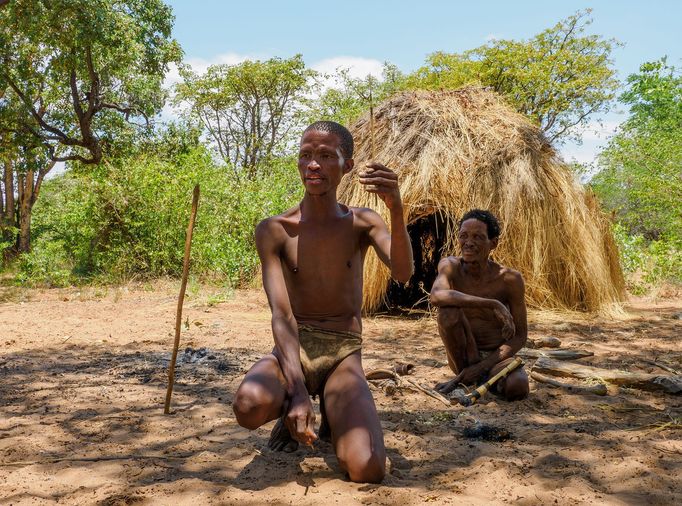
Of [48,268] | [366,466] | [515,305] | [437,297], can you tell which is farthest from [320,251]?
[48,268]

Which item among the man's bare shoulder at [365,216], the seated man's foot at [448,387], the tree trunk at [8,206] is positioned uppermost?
the tree trunk at [8,206]

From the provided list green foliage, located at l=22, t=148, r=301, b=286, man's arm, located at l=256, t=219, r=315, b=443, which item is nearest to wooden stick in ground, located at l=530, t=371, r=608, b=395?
man's arm, located at l=256, t=219, r=315, b=443

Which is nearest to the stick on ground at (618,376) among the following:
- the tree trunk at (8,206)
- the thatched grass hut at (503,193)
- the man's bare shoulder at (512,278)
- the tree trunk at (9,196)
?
the man's bare shoulder at (512,278)

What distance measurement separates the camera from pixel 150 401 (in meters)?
3.89

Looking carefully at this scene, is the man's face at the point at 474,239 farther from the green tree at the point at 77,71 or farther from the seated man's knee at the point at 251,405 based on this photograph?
the green tree at the point at 77,71

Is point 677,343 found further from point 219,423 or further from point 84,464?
point 84,464

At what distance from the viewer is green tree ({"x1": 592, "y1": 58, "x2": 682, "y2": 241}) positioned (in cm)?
1266

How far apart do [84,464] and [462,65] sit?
19.7 m

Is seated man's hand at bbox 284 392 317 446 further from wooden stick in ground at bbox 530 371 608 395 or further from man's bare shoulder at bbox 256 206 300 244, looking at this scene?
wooden stick in ground at bbox 530 371 608 395

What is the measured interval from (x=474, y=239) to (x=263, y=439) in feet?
5.66

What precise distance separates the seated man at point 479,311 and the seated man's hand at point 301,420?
154 centimetres

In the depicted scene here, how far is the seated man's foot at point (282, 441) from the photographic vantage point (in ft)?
9.39

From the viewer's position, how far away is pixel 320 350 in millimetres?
2918

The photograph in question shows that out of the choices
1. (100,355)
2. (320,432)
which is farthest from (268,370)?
(100,355)
